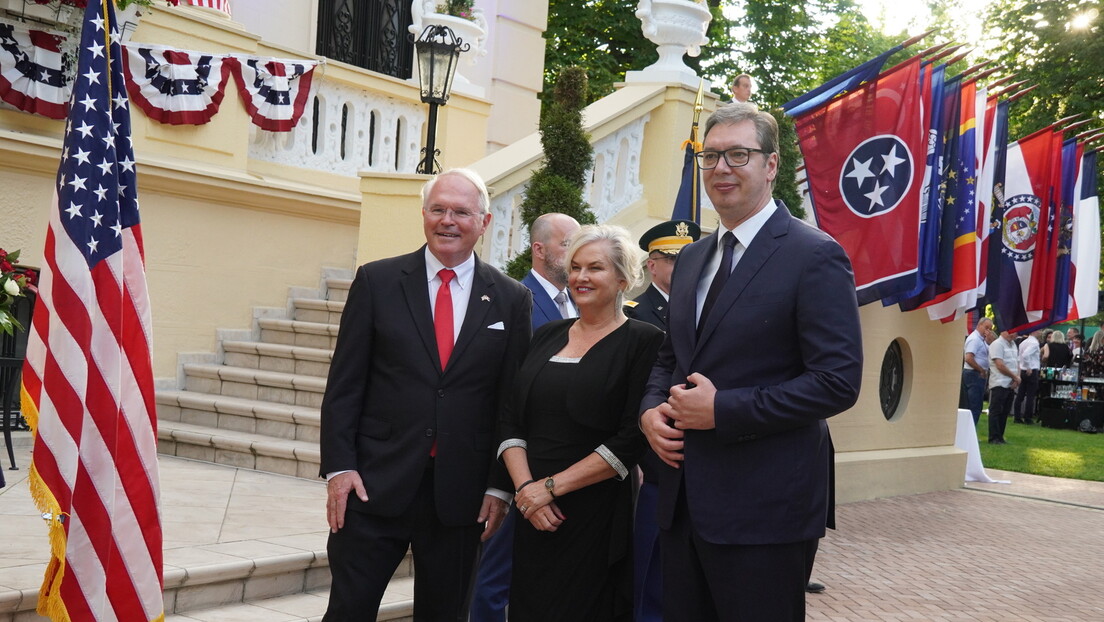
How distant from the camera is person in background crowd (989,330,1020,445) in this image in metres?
18.1

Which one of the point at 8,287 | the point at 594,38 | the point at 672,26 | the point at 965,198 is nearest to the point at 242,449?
the point at 8,287

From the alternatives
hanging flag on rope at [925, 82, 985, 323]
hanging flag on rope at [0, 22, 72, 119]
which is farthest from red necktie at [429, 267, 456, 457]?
hanging flag on rope at [925, 82, 985, 323]

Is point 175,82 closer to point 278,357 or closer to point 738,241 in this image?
point 278,357

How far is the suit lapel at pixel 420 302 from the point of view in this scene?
3.87m

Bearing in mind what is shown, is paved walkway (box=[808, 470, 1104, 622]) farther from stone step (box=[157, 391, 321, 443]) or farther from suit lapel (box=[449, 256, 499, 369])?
stone step (box=[157, 391, 321, 443])

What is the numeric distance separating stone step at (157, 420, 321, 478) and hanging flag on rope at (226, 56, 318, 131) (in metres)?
3.21

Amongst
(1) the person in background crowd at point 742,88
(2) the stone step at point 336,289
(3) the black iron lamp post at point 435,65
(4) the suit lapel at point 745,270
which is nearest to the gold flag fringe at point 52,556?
(4) the suit lapel at point 745,270

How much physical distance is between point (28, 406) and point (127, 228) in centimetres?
81

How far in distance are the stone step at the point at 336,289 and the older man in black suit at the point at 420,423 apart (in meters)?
6.83

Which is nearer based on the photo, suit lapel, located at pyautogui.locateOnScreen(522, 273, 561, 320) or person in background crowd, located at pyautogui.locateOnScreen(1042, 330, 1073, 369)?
suit lapel, located at pyautogui.locateOnScreen(522, 273, 561, 320)

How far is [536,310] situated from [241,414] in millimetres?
4174

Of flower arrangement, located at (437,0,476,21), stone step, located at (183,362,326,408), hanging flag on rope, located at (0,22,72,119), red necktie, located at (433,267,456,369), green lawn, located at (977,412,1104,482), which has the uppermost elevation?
flower arrangement, located at (437,0,476,21)

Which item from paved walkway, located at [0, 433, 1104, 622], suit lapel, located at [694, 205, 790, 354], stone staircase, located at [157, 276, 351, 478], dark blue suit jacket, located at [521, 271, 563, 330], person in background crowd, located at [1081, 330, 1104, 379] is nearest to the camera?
suit lapel, located at [694, 205, 790, 354]

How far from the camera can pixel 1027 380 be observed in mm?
23219
